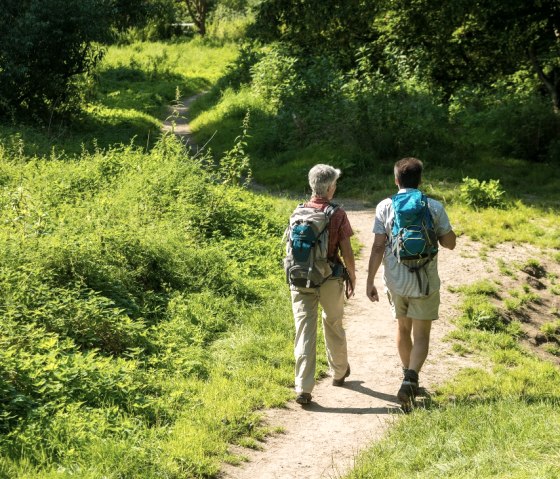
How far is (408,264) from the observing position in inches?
249

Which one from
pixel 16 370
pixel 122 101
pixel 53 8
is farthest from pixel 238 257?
pixel 122 101

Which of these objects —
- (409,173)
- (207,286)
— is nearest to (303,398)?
(409,173)

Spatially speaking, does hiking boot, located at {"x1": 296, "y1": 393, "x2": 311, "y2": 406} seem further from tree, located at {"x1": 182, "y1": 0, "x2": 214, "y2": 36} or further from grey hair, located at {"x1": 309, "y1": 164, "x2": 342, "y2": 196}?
tree, located at {"x1": 182, "y1": 0, "x2": 214, "y2": 36}

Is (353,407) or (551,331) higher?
(551,331)

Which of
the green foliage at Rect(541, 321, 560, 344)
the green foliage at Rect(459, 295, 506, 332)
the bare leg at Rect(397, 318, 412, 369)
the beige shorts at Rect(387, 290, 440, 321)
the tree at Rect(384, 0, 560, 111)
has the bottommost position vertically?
the green foliage at Rect(541, 321, 560, 344)

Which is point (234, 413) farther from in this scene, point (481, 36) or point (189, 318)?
point (481, 36)

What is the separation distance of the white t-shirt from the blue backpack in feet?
0.14

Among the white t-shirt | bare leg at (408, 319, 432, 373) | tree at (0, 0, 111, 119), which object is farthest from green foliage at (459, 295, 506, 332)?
tree at (0, 0, 111, 119)

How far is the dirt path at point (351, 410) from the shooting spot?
5656mm

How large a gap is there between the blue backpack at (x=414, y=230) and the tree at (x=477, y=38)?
39.7 ft

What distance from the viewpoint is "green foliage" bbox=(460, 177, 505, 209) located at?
13.3 metres

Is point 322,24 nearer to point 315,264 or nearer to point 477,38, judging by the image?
point 477,38

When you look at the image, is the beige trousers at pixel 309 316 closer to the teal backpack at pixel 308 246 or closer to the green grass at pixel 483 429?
the teal backpack at pixel 308 246

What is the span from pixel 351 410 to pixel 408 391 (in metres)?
0.50
